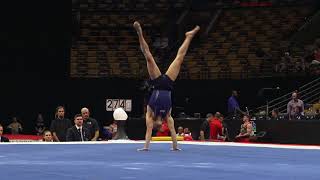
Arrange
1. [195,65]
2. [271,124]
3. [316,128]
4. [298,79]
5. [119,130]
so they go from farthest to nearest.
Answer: [195,65] → [298,79] → [271,124] → [316,128] → [119,130]

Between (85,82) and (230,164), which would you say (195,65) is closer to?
(85,82)

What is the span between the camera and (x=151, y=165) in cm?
616

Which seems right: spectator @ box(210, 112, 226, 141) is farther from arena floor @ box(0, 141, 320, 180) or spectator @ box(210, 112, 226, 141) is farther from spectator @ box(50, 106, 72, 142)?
arena floor @ box(0, 141, 320, 180)

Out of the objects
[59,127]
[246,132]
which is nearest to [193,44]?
[246,132]

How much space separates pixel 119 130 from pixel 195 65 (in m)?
11.2

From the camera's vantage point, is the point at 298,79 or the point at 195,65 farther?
the point at 195,65

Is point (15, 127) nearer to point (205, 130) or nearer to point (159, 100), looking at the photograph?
point (205, 130)

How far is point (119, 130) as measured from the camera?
477 inches

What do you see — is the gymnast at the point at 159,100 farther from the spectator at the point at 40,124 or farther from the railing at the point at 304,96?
the spectator at the point at 40,124

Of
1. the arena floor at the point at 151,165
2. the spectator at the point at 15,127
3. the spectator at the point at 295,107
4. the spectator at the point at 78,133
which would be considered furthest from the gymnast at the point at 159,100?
the spectator at the point at 15,127

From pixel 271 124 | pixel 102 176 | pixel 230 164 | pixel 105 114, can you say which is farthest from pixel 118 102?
pixel 102 176

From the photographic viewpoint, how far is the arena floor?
520cm

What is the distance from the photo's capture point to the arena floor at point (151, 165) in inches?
205

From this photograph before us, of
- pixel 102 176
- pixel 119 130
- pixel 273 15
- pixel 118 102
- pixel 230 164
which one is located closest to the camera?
pixel 102 176
